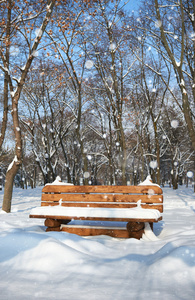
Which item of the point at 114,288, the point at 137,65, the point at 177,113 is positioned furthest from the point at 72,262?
the point at 177,113

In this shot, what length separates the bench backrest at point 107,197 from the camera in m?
4.89

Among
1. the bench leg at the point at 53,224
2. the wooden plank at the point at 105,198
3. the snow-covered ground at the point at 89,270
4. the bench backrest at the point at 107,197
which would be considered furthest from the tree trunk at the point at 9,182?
the snow-covered ground at the point at 89,270

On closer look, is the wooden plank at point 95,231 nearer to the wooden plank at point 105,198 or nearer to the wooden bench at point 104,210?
the wooden bench at point 104,210

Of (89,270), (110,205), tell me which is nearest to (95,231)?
(110,205)

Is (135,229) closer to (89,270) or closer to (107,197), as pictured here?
(107,197)

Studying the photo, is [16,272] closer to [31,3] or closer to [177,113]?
[31,3]

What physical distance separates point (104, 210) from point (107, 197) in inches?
26.1

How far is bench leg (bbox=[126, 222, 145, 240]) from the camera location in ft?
14.6

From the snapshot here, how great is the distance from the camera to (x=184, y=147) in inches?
1273

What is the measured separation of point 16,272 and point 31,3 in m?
9.23

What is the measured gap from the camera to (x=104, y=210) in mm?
4469

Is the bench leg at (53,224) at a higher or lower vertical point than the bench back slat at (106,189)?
lower

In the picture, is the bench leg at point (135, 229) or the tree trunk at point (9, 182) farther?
the tree trunk at point (9, 182)

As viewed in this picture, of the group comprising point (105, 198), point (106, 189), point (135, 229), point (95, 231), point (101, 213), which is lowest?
point (95, 231)
